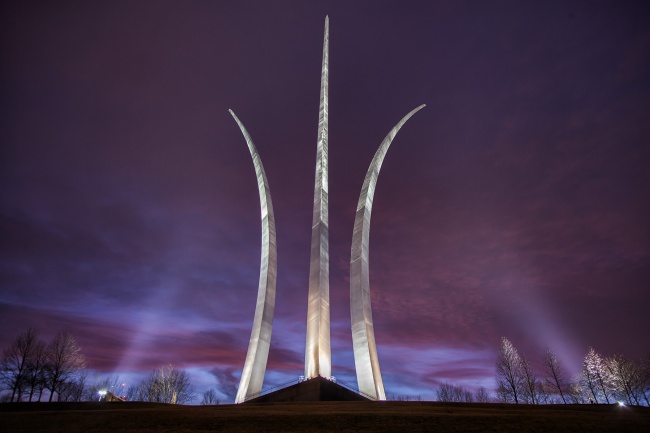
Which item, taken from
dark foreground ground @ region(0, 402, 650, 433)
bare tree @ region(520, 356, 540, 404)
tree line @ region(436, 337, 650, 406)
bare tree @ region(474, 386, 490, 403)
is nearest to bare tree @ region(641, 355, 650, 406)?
tree line @ region(436, 337, 650, 406)

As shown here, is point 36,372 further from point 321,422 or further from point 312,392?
point 321,422

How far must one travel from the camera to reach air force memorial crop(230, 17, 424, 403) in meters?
19.8

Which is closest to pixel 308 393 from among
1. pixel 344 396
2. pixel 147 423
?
pixel 344 396

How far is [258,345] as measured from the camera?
2098cm

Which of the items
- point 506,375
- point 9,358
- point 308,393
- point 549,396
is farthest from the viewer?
point 549,396

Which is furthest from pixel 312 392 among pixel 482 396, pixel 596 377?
pixel 482 396

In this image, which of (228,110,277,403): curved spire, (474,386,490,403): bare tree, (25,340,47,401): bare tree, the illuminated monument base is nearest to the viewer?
the illuminated monument base

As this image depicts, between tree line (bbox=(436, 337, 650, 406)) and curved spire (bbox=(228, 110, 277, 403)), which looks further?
tree line (bbox=(436, 337, 650, 406))

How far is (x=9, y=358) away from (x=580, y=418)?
153ft

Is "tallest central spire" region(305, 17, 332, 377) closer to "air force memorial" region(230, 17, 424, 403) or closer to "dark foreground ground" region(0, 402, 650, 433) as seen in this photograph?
"air force memorial" region(230, 17, 424, 403)

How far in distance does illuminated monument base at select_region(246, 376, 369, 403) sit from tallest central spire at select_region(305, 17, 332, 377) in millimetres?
1693

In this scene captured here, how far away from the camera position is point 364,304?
70.6ft

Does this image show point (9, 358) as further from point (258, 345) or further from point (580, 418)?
point (580, 418)

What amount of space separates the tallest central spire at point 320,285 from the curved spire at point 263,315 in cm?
269
